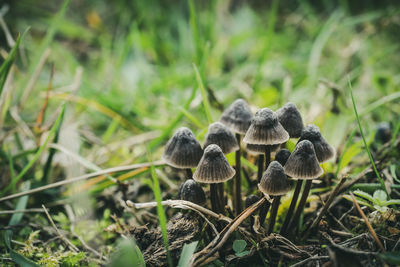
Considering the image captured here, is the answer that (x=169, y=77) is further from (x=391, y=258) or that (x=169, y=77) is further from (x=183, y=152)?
(x=391, y=258)

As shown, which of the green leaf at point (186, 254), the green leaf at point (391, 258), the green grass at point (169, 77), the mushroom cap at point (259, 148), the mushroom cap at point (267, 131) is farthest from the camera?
the green grass at point (169, 77)

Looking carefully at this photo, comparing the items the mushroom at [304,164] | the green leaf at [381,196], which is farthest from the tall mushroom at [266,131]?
the green leaf at [381,196]

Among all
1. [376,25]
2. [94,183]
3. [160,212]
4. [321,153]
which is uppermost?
[376,25]

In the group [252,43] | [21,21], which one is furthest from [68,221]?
[21,21]

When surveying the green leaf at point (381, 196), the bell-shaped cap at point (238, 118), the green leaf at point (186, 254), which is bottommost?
the green leaf at point (186, 254)

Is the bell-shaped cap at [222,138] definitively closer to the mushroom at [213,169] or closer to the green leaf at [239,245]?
the mushroom at [213,169]

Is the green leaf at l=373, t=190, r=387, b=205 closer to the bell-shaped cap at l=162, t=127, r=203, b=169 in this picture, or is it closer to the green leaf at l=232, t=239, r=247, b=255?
the green leaf at l=232, t=239, r=247, b=255

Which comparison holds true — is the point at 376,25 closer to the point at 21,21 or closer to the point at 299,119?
the point at 299,119
